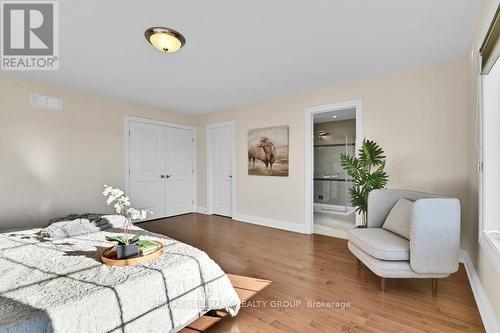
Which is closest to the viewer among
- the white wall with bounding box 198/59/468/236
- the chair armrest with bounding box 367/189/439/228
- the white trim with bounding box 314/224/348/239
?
the chair armrest with bounding box 367/189/439/228

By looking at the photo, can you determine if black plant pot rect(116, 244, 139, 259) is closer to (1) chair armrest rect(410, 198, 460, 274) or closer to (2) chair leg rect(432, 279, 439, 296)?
(1) chair armrest rect(410, 198, 460, 274)

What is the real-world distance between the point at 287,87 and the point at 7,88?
13.0 ft

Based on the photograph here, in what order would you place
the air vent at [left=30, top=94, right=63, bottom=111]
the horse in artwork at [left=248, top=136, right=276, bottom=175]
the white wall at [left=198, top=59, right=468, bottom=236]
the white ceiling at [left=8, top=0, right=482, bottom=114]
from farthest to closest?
1. the horse in artwork at [left=248, top=136, right=276, bottom=175]
2. the air vent at [left=30, top=94, right=63, bottom=111]
3. the white wall at [left=198, top=59, right=468, bottom=236]
4. the white ceiling at [left=8, top=0, right=482, bottom=114]

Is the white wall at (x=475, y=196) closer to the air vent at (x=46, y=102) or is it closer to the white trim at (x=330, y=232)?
the white trim at (x=330, y=232)

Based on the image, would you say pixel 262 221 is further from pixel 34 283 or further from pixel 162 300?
pixel 34 283

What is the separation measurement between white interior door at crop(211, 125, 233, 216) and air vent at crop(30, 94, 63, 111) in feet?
9.16

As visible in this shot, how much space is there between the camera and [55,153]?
3607 mm

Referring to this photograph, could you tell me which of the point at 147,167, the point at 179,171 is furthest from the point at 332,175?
the point at 147,167

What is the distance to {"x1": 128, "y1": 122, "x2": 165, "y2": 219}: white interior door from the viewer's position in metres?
4.58

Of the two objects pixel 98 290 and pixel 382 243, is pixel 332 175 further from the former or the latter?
pixel 98 290

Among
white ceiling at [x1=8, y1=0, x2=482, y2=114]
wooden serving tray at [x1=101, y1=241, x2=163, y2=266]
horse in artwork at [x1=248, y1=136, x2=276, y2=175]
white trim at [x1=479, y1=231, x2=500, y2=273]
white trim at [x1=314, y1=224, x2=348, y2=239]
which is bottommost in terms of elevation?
white trim at [x1=314, y1=224, x2=348, y2=239]

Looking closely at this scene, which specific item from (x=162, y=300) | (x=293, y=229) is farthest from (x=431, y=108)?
(x=162, y=300)

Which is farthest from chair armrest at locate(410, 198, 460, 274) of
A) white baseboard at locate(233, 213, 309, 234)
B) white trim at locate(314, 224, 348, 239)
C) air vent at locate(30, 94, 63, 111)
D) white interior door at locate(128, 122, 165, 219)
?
air vent at locate(30, 94, 63, 111)

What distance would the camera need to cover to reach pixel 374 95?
10.8ft
